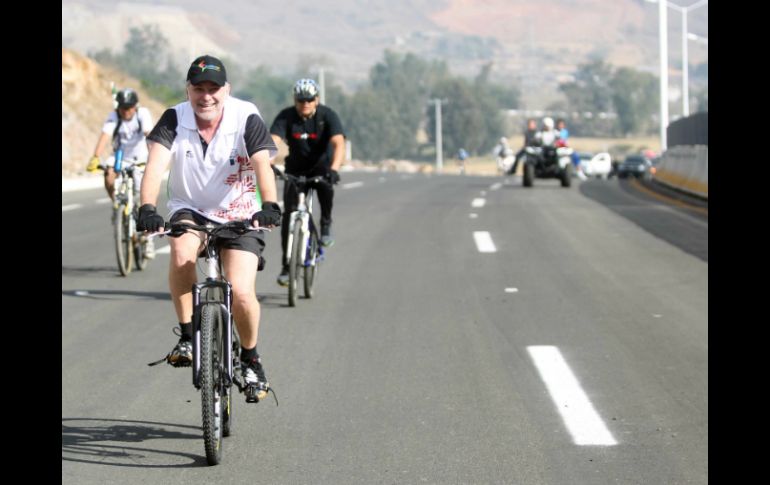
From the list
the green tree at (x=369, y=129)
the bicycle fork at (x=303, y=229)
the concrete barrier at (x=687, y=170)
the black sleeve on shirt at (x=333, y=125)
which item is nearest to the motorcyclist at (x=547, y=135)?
the concrete barrier at (x=687, y=170)

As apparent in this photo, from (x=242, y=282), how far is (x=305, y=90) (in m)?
5.48

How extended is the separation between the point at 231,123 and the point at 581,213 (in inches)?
698

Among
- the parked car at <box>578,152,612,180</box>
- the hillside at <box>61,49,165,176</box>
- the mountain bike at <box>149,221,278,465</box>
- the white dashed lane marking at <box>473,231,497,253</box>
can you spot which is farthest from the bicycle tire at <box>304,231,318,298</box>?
the parked car at <box>578,152,612,180</box>

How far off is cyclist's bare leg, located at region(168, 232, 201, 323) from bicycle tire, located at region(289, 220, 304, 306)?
502 centimetres

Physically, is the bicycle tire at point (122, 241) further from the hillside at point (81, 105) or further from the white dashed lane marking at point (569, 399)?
the hillside at point (81, 105)

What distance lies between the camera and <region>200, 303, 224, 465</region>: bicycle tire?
6.62 meters

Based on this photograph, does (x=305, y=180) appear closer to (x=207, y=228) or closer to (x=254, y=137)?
(x=254, y=137)

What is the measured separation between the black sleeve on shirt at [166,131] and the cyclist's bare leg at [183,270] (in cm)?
48

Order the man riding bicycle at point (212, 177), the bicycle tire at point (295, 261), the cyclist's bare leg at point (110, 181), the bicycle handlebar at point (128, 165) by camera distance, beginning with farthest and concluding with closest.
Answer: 1. the cyclist's bare leg at point (110, 181)
2. the bicycle handlebar at point (128, 165)
3. the bicycle tire at point (295, 261)
4. the man riding bicycle at point (212, 177)

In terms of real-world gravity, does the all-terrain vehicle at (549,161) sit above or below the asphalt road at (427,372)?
above

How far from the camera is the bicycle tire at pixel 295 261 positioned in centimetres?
1238

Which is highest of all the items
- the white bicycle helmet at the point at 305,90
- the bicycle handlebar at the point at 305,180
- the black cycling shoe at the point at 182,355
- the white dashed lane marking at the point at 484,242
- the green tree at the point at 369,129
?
the green tree at the point at 369,129

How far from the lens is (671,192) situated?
31547mm

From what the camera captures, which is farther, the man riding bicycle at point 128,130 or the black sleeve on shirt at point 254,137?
the man riding bicycle at point 128,130
